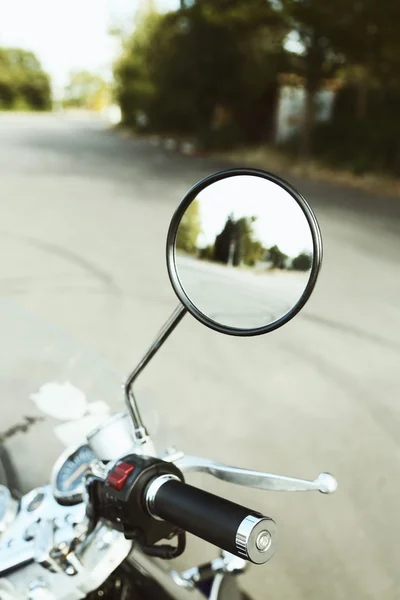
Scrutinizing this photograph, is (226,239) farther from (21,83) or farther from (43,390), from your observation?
(21,83)

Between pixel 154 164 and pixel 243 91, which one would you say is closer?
pixel 154 164

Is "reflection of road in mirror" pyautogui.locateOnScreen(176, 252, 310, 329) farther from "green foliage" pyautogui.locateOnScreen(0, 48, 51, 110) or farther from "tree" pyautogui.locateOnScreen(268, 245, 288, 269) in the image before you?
"green foliage" pyautogui.locateOnScreen(0, 48, 51, 110)

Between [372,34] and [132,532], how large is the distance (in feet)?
54.2

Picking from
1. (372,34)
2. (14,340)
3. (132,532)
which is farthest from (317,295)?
(372,34)

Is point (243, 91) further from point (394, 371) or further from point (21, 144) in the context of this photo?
point (394, 371)

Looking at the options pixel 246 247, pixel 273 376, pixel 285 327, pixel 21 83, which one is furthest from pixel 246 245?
pixel 21 83

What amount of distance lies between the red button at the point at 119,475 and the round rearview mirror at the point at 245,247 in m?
0.30

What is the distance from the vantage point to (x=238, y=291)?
1.53 m

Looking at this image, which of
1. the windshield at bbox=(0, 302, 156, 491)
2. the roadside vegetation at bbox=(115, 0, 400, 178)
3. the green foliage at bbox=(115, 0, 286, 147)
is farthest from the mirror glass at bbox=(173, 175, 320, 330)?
the green foliage at bbox=(115, 0, 286, 147)

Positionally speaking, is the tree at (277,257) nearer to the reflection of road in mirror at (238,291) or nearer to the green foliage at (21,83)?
the reflection of road in mirror at (238,291)

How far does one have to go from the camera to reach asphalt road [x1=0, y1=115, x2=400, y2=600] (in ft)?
8.16

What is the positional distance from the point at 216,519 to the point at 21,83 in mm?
83746

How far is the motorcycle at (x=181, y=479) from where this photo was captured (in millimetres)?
1078

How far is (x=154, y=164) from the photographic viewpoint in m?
19.2
